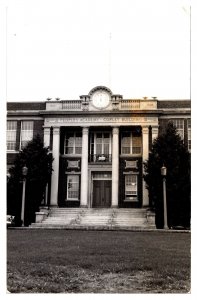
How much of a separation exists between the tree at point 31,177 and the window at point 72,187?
1961mm

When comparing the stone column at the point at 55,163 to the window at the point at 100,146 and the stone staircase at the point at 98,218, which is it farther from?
the window at the point at 100,146

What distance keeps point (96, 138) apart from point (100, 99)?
9.13 feet

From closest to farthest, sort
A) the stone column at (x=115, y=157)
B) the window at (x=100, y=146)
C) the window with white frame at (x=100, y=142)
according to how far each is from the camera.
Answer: the stone column at (x=115, y=157)
the window at (x=100, y=146)
the window with white frame at (x=100, y=142)

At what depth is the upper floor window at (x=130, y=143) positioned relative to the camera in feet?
95.5

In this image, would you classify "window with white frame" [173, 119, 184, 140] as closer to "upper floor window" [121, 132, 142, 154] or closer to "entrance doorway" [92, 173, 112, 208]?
"upper floor window" [121, 132, 142, 154]

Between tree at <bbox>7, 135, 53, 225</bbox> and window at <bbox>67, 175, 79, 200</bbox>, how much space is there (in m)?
1.96

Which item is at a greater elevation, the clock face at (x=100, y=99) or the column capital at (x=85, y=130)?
the clock face at (x=100, y=99)

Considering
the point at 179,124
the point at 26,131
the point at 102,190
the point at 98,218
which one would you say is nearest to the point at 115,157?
the point at 102,190

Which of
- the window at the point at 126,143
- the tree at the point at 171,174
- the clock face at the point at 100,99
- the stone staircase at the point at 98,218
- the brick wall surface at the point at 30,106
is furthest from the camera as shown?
the brick wall surface at the point at 30,106

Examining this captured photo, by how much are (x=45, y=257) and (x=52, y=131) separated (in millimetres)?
19594

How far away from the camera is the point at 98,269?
862 centimetres

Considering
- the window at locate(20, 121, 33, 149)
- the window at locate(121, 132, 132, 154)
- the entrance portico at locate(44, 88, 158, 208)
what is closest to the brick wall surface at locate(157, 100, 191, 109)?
the entrance portico at locate(44, 88, 158, 208)

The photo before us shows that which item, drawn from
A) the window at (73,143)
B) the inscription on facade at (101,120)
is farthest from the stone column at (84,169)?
the window at (73,143)

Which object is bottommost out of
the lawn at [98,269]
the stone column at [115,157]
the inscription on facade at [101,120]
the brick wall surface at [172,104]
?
the lawn at [98,269]
